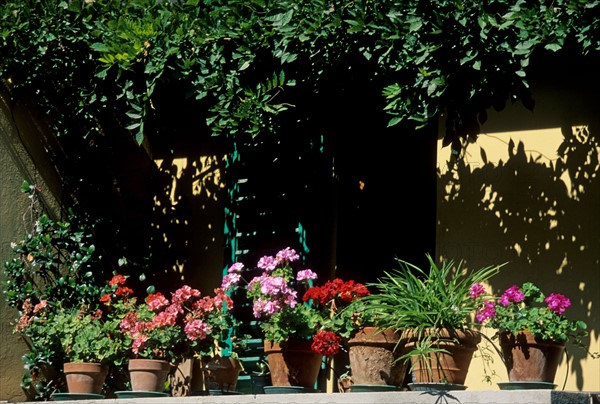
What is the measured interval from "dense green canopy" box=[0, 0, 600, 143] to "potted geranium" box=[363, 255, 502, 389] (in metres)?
1.06

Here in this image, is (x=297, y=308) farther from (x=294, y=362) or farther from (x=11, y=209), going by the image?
(x=11, y=209)

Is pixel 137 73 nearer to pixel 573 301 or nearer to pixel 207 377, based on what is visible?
pixel 207 377

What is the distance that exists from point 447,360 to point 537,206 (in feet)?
5.15

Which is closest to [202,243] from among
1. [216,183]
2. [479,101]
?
[216,183]

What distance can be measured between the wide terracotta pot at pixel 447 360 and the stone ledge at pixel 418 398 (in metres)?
0.31

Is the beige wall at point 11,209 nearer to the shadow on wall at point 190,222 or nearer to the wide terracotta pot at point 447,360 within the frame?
the shadow on wall at point 190,222

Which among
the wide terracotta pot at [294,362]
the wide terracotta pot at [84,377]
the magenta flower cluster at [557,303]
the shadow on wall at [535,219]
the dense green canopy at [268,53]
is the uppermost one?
the dense green canopy at [268,53]

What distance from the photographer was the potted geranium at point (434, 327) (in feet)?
22.0

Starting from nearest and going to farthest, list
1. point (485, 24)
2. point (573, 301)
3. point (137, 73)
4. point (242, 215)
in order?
point (485, 24) < point (573, 301) < point (137, 73) < point (242, 215)

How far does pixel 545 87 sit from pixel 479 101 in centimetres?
79

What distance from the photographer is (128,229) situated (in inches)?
368

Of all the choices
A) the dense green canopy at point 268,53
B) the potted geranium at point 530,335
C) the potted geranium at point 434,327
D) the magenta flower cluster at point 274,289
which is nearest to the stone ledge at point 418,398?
the potted geranium at point 434,327

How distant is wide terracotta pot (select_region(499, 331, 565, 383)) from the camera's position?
6730 millimetres

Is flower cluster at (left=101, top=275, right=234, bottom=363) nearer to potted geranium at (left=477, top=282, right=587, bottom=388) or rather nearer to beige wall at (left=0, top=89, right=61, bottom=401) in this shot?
beige wall at (left=0, top=89, right=61, bottom=401)
